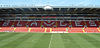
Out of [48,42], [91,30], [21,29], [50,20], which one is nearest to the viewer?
[48,42]

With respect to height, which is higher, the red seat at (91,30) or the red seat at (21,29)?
the red seat at (21,29)

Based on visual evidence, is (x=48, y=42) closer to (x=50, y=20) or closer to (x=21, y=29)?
(x=21, y=29)

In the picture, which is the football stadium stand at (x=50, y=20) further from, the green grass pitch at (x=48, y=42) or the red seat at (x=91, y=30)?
the green grass pitch at (x=48, y=42)

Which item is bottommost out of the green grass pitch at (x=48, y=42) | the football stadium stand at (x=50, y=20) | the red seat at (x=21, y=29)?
the green grass pitch at (x=48, y=42)

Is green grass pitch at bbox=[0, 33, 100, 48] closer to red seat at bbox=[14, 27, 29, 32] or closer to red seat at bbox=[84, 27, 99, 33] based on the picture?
red seat at bbox=[84, 27, 99, 33]

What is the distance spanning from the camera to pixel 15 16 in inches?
1442

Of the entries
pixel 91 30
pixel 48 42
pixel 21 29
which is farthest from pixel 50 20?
pixel 48 42

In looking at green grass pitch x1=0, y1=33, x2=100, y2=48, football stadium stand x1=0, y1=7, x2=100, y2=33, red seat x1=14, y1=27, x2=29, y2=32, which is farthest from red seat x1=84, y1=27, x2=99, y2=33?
red seat x1=14, y1=27, x2=29, y2=32

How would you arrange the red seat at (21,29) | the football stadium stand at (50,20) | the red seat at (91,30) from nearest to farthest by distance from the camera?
the red seat at (91,30), the red seat at (21,29), the football stadium stand at (50,20)

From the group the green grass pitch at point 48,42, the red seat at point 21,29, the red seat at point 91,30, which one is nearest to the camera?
the green grass pitch at point 48,42

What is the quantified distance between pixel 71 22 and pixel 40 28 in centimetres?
1119

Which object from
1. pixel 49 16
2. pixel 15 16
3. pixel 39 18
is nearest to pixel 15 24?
pixel 15 16

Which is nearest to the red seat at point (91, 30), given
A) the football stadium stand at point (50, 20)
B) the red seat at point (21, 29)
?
the football stadium stand at point (50, 20)

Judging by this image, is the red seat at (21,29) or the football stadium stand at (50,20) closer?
the red seat at (21,29)
